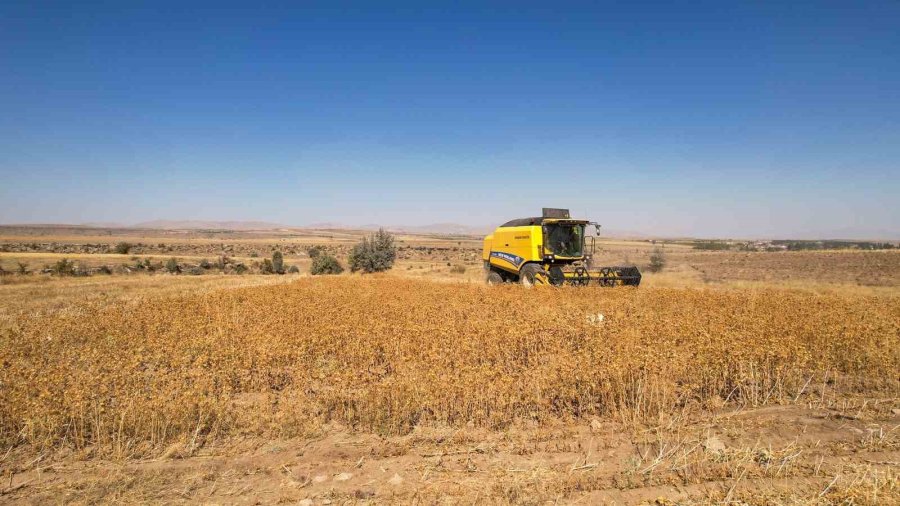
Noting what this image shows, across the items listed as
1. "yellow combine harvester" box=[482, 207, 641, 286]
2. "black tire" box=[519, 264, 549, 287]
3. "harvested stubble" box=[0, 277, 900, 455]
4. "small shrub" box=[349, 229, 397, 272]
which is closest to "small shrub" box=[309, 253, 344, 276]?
"small shrub" box=[349, 229, 397, 272]

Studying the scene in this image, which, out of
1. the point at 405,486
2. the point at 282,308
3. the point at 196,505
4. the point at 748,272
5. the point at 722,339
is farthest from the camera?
the point at 748,272

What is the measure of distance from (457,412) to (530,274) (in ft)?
39.4

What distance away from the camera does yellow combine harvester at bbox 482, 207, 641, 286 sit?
15953 mm

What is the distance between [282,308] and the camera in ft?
37.3

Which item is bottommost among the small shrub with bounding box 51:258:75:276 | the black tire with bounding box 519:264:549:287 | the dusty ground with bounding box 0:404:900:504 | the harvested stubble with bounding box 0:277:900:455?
the small shrub with bounding box 51:258:75:276

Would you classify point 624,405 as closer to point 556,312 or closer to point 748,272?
point 556,312

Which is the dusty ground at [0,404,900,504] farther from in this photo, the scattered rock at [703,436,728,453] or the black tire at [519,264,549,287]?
the black tire at [519,264,549,287]

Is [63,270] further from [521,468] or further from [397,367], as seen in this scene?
[521,468]

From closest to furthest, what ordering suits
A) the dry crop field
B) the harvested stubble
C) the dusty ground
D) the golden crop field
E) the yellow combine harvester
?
the dusty ground, the dry crop field, the golden crop field, the harvested stubble, the yellow combine harvester

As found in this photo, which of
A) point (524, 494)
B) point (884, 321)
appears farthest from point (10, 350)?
point (884, 321)

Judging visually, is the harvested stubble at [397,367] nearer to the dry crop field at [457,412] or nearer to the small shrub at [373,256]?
the dry crop field at [457,412]

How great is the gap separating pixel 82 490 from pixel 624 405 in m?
5.95

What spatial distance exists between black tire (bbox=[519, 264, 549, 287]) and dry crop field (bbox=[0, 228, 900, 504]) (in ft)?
23.3

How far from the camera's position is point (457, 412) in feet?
18.3
